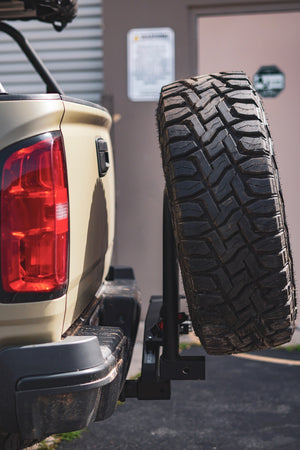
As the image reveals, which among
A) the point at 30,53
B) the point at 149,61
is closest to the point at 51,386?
the point at 30,53

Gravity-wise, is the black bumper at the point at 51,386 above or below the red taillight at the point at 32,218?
below

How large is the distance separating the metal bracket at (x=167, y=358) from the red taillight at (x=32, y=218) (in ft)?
2.54

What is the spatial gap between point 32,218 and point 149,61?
183 inches

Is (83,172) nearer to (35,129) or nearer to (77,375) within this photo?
(35,129)

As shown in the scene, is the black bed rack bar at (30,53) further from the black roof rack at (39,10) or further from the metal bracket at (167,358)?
the metal bracket at (167,358)

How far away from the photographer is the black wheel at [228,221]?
218cm

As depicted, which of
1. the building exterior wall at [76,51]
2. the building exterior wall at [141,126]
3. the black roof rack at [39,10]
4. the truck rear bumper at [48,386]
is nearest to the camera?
the truck rear bumper at [48,386]

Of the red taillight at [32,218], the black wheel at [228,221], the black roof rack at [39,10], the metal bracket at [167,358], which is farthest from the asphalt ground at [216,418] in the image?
the black roof rack at [39,10]

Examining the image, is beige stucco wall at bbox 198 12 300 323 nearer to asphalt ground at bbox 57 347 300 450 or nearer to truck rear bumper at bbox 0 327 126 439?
asphalt ground at bbox 57 347 300 450

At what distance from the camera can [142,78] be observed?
6234 millimetres

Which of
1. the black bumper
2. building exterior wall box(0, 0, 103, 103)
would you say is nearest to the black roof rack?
the black bumper

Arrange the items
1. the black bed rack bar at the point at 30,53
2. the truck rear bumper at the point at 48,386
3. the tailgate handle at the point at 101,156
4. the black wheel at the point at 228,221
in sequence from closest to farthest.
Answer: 1. the truck rear bumper at the point at 48,386
2. the black wheel at the point at 228,221
3. the tailgate handle at the point at 101,156
4. the black bed rack bar at the point at 30,53

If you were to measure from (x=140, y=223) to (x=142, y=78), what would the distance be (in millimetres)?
1488

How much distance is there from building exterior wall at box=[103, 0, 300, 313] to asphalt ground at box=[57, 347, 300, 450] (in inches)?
77.0
